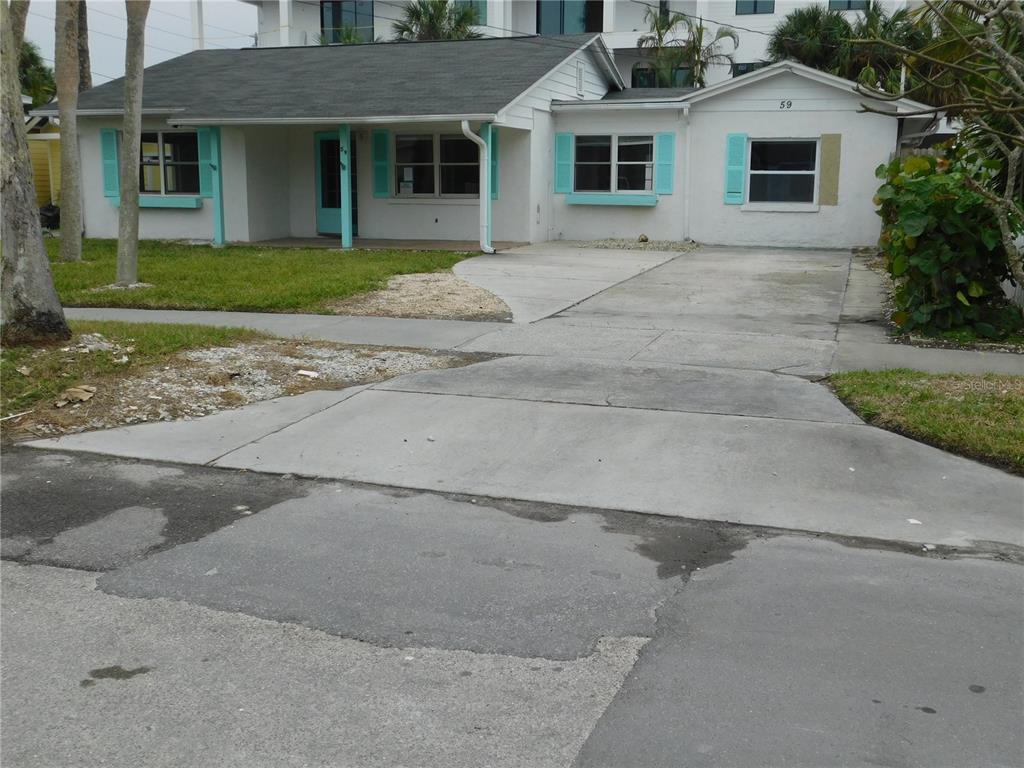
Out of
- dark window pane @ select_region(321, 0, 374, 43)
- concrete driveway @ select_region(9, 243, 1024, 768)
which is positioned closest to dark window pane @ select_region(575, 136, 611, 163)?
concrete driveway @ select_region(9, 243, 1024, 768)

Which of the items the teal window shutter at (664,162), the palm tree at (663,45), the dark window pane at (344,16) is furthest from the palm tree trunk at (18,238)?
the dark window pane at (344,16)

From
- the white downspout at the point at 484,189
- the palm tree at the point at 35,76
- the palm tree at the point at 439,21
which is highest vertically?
the palm tree at the point at 439,21

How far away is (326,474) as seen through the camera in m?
6.47

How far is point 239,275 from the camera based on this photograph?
15102 mm

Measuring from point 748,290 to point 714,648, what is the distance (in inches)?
432

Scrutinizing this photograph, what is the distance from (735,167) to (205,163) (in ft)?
37.0

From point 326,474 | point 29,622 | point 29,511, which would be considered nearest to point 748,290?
point 326,474

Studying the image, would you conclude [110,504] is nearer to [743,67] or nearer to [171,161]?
[171,161]

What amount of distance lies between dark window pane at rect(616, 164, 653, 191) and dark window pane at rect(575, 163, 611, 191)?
0.27 m

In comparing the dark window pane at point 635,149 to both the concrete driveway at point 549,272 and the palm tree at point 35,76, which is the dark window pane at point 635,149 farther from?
the palm tree at point 35,76

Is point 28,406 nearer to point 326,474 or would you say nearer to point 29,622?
point 326,474

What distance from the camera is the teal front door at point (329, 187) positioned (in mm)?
22781

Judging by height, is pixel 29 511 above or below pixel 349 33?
below

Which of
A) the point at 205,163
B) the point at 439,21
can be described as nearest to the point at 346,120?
the point at 205,163
